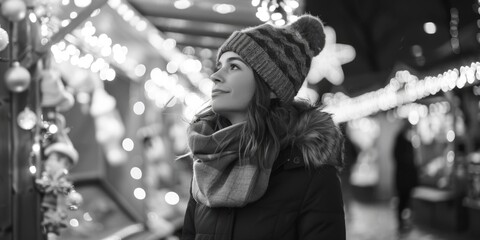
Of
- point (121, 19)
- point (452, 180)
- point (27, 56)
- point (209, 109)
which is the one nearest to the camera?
point (209, 109)

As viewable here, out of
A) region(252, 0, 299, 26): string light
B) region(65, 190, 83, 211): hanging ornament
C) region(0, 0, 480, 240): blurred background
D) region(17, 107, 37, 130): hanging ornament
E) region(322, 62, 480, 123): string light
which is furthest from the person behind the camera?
region(322, 62, 480, 123): string light

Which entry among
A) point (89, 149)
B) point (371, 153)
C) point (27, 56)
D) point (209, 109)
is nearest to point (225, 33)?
point (89, 149)

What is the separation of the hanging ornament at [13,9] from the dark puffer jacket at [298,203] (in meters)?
1.74

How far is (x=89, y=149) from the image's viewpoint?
7551 millimetres

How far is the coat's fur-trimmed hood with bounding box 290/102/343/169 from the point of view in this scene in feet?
8.36

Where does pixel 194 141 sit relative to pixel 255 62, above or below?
below

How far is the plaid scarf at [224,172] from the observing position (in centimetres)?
253

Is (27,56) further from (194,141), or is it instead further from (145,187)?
(145,187)

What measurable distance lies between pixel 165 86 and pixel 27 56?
6.15m

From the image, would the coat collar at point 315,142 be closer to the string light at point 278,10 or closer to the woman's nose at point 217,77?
the woman's nose at point 217,77

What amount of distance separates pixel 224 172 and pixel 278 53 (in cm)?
54

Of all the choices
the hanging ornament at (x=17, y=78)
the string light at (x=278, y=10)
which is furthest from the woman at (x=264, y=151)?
the string light at (x=278, y=10)

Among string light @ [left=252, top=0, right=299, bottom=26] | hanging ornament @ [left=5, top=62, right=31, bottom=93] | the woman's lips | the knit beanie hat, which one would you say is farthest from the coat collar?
string light @ [left=252, top=0, right=299, bottom=26]

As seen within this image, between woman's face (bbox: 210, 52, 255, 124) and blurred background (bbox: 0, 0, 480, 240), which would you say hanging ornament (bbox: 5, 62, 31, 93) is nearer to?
→ blurred background (bbox: 0, 0, 480, 240)
